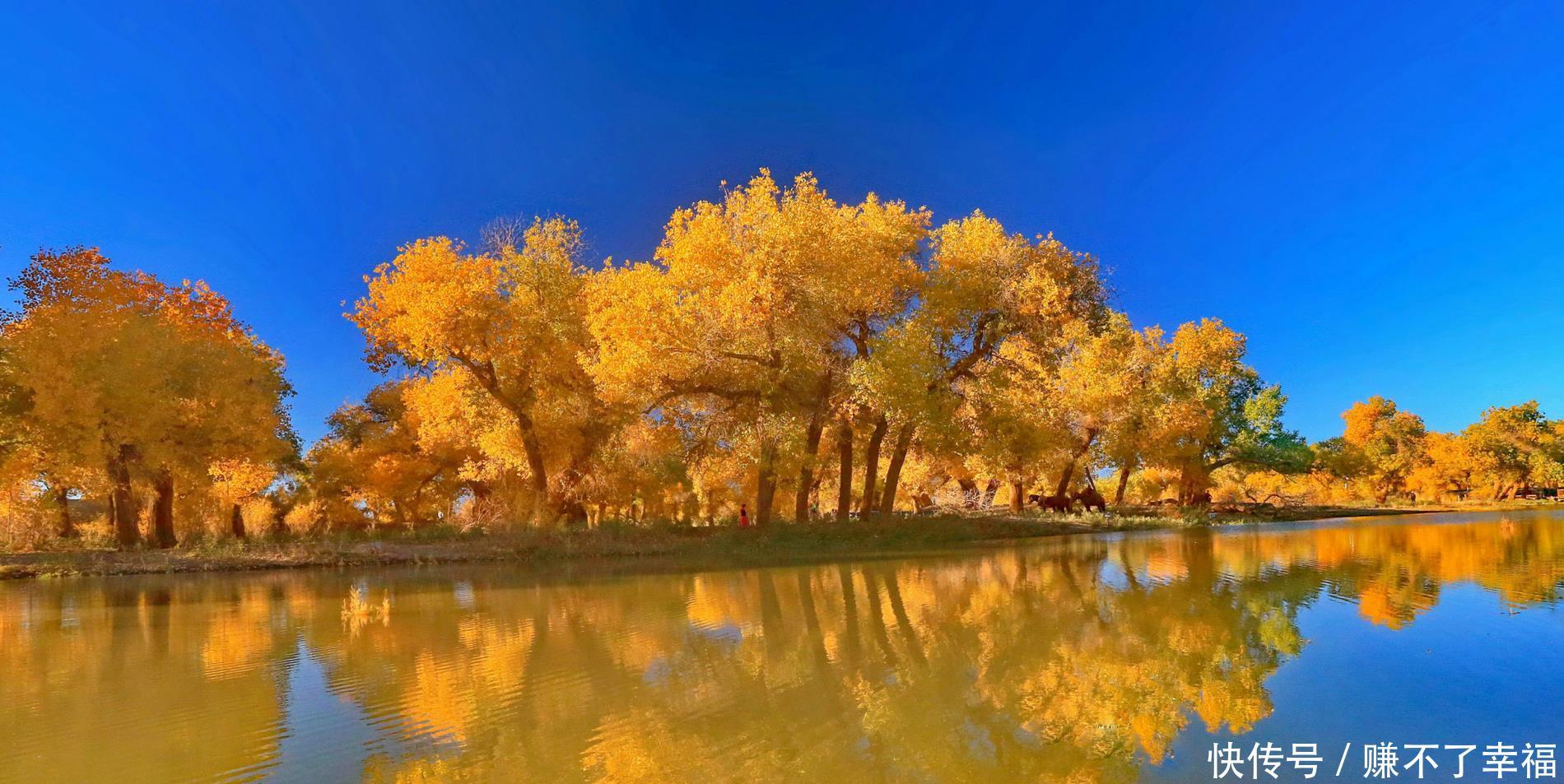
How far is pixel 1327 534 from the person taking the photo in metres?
22.4

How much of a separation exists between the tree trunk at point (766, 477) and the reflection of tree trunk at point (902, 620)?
9160mm

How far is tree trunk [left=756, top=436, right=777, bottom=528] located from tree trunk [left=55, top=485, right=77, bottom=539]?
2133 cm

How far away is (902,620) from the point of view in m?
8.92

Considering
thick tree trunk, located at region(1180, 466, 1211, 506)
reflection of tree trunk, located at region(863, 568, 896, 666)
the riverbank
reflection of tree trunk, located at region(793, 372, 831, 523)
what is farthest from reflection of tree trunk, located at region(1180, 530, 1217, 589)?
thick tree trunk, located at region(1180, 466, 1211, 506)

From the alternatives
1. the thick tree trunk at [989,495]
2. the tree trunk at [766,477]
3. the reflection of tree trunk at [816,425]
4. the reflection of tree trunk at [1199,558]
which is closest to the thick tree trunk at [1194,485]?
the thick tree trunk at [989,495]

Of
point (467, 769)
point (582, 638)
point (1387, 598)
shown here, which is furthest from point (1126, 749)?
point (1387, 598)

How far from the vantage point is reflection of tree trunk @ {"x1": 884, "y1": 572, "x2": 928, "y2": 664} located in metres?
7.14

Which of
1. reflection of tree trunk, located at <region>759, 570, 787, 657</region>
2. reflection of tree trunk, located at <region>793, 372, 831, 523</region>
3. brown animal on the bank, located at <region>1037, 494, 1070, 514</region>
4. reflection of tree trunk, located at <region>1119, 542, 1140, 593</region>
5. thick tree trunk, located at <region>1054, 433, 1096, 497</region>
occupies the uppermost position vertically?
reflection of tree trunk, located at <region>793, 372, 831, 523</region>

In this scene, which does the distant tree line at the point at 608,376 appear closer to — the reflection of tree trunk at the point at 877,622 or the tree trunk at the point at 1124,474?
the tree trunk at the point at 1124,474

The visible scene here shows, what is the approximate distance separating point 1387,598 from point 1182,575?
311cm

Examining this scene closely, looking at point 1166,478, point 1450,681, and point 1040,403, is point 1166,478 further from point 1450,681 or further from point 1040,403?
point 1450,681

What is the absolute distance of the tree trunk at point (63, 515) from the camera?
2462 centimetres

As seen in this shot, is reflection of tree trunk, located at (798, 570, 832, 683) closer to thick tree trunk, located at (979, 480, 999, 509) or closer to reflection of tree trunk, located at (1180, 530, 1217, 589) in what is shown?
reflection of tree trunk, located at (1180, 530, 1217, 589)

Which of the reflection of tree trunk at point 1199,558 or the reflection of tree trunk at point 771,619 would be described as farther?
the reflection of tree trunk at point 1199,558
